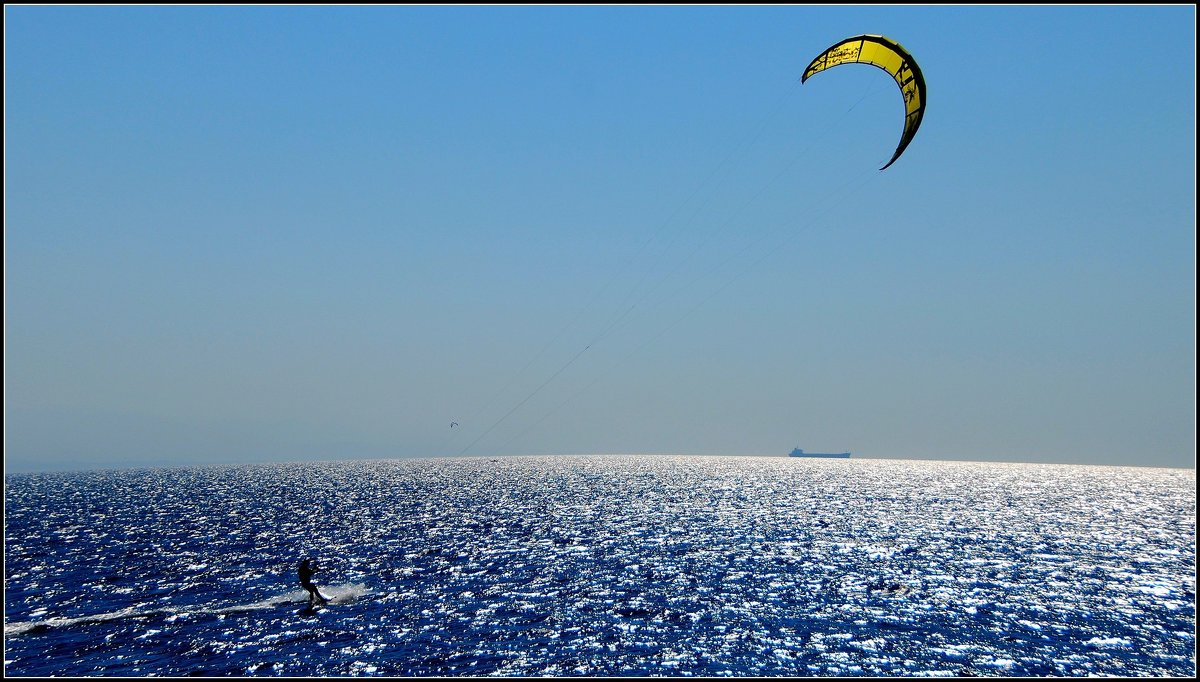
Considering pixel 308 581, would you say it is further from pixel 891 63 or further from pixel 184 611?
pixel 891 63

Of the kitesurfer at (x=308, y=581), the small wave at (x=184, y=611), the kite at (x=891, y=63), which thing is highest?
the kite at (x=891, y=63)

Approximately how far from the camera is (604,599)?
34.0m

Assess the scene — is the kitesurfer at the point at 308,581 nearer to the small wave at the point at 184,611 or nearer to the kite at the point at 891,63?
the small wave at the point at 184,611

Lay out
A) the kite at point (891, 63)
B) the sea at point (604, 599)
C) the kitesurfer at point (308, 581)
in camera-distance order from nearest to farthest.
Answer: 1. the sea at point (604, 599)
2. the kite at point (891, 63)
3. the kitesurfer at point (308, 581)

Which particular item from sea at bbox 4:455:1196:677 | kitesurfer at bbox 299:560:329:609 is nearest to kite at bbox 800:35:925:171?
sea at bbox 4:455:1196:677

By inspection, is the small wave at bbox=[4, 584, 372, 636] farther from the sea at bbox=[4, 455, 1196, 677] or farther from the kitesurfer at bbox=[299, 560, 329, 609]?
the kitesurfer at bbox=[299, 560, 329, 609]

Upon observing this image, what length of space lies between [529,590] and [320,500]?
252 ft

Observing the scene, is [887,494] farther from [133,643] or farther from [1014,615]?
[133,643]

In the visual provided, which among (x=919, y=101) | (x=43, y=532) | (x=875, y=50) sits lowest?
(x=43, y=532)

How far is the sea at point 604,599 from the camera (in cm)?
2545

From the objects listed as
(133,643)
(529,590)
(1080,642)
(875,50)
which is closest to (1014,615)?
(1080,642)

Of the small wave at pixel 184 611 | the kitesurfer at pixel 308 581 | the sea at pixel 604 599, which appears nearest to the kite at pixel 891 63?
the sea at pixel 604 599

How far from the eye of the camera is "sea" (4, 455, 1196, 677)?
25453 millimetres

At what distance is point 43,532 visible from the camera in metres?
66.4
